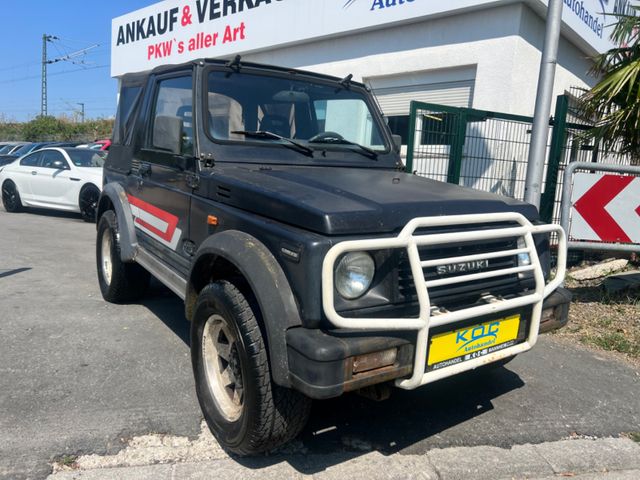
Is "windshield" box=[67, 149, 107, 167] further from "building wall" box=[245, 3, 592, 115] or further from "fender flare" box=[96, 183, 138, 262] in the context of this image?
"fender flare" box=[96, 183, 138, 262]

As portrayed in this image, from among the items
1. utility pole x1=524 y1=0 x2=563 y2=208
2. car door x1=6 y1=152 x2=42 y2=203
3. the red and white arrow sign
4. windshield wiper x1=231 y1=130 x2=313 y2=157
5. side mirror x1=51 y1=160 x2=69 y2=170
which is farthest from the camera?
car door x1=6 y1=152 x2=42 y2=203

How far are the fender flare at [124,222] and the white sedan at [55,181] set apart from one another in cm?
570

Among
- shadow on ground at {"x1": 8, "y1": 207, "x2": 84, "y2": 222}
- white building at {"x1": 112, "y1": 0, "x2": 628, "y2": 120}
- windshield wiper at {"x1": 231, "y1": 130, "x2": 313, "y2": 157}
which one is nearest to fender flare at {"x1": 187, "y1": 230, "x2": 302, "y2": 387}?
windshield wiper at {"x1": 231, "y1": 130, "x2": 313, "y2": 157}

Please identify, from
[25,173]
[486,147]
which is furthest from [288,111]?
[25,173]

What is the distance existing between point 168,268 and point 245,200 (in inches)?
48.4

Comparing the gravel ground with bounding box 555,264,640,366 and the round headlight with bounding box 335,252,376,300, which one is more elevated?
Result: the round headlight with bounding box 335,252,376,300

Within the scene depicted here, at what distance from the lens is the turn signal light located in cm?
230

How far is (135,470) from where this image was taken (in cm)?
266

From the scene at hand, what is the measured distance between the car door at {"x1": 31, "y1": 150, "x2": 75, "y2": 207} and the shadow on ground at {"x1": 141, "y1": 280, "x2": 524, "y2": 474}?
9028 millimetres

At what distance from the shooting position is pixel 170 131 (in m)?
3.50

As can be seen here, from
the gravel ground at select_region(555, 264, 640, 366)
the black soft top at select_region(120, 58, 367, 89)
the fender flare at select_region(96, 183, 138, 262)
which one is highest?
the black soft top at select_region(120, 58, 367, 89)

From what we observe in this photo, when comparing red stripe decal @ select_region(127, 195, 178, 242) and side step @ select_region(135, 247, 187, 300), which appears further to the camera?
red stripe decal @ select_region(127, 195, 178, 242)

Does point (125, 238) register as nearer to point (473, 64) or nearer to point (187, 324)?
point (187, 324)

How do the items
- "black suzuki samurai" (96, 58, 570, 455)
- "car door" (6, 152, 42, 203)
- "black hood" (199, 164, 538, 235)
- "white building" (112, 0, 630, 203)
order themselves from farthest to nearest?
"car door" (6, 152, 42, 203), "white building" (112, 0, 630, 203), "black hood" (199, 164, 538, 235), "black suzuki samurai" (96, 58, 570, 455)
